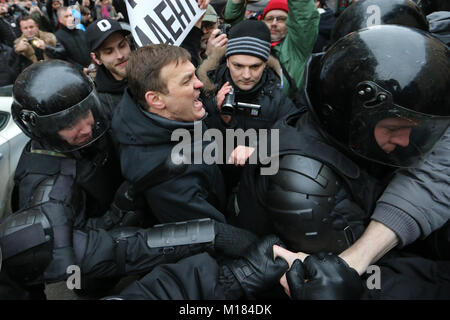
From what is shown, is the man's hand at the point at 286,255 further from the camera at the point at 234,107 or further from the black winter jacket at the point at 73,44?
the black winter jacket at the point at 73,44

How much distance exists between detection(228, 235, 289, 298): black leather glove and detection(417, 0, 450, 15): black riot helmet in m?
3.03

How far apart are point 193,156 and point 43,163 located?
2.96 ft

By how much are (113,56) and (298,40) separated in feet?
5.79

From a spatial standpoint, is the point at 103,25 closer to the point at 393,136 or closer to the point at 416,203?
the point at 393,136

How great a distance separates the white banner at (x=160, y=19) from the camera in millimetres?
2254

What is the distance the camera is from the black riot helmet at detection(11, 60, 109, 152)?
1.73 metres

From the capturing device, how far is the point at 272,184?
133 centimetres

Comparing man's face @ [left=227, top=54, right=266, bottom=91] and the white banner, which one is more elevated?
the white banner

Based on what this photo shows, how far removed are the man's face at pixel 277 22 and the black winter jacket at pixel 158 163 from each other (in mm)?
1890

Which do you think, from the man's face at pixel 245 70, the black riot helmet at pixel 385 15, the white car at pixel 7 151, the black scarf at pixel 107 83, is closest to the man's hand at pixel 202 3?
the man's face at pixel 245 70

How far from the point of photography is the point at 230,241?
1.60 metres

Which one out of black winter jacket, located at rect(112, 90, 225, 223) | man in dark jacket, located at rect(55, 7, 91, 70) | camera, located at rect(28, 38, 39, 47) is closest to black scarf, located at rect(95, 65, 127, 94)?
black winter jacket, located at rect(112, 90, 225, 223)

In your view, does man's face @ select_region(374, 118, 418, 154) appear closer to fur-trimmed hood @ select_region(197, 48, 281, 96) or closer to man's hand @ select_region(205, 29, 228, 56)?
fur-trimmed hood @ select_region(197, 48, 281, 96)

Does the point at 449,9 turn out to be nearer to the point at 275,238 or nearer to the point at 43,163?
the point at 275,238
